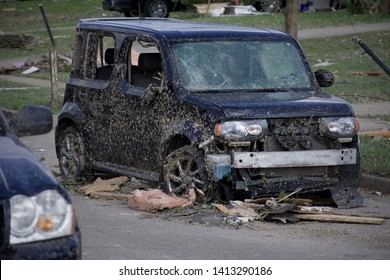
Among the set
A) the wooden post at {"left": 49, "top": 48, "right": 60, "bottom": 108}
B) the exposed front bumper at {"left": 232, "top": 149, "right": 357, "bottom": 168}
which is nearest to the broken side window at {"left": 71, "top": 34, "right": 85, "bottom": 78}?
the exposed front bumper at {"left": 232, "top": 149, "right": 357, "bottom": 168}

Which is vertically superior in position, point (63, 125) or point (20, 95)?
point (63, 125)

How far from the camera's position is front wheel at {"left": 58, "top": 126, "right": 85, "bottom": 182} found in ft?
40.3

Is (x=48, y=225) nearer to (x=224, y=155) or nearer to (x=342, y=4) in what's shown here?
(x=224, y=155)

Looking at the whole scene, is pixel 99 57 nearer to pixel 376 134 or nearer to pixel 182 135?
pixel 182 135

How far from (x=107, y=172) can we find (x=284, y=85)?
7.18ft

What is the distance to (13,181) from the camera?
5699mm

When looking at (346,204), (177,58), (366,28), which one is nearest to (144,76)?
(177,58)

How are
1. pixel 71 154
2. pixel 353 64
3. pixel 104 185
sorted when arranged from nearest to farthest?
pixel 104 185 → pixel 71 154 → pixel 353 64

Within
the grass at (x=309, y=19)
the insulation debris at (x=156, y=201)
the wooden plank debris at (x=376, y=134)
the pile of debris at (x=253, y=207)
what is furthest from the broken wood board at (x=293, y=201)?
the grass at (x=309, y=19)

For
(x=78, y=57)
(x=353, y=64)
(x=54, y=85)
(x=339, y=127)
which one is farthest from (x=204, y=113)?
(x=353, y=64)

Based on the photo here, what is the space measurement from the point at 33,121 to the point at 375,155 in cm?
709

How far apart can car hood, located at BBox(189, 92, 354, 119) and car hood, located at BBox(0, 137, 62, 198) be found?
4.28 metres

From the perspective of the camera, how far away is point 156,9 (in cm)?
3922

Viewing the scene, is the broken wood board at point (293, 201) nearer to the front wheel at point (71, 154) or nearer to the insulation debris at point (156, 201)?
the insulation debris at point (156, 201)
